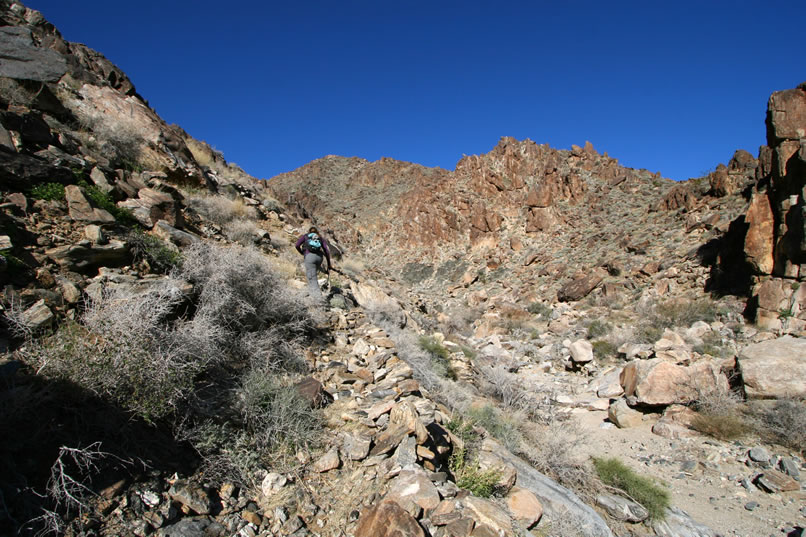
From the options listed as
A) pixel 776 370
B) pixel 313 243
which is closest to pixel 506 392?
pixel 313 243

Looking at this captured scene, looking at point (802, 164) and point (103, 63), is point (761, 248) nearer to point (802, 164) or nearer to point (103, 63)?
point (802, 164)

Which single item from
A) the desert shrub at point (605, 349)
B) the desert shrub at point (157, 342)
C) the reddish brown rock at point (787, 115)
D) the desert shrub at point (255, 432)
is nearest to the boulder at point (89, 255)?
the desert shrub at point (157, 342)

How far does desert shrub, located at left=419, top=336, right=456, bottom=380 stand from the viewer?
6.58 metres

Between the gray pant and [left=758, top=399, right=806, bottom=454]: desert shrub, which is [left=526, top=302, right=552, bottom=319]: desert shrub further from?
the gray pant

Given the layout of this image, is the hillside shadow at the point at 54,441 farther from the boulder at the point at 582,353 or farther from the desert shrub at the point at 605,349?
the desert shrub at the point at 605,349

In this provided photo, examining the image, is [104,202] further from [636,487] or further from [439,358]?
[636,487]

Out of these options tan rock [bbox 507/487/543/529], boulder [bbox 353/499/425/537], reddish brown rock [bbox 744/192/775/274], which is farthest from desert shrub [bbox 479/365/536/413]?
reddish brown rock [bbox 744/192/775/274]

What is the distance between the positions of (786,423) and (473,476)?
654 cm

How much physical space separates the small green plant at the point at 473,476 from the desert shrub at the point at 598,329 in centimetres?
1232

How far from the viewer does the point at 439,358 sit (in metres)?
7.29

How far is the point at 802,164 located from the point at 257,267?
50.1 ft

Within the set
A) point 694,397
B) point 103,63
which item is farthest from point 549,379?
point 103,63

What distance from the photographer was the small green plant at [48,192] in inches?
160

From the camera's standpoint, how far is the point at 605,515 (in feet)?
13.6
